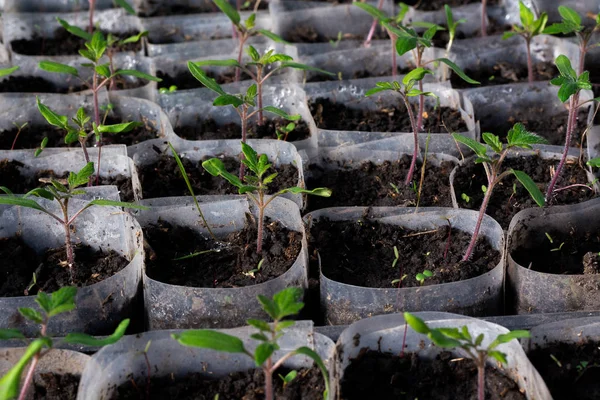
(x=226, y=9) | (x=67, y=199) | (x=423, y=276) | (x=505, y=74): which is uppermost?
(x=226, y=9)

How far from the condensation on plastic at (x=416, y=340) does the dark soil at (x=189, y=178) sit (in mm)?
664

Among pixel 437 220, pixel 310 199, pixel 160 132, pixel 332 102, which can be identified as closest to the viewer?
pixel 437 220

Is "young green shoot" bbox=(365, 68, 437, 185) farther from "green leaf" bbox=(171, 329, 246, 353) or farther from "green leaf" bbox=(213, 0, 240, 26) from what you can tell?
"green leaf" bbox=(171, 329, 246, 353)

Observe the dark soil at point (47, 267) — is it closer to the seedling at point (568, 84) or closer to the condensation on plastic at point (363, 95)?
the condensation on plastic at point (363, 95)

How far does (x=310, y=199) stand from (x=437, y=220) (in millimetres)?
400

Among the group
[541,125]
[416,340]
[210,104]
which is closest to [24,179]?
[210,104]

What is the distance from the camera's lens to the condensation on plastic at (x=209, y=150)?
7.34ft

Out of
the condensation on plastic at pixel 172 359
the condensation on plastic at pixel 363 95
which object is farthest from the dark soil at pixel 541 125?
the condensation on plastic at pixel 172 359

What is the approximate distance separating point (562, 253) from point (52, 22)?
92.3 inches

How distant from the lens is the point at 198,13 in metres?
3.30

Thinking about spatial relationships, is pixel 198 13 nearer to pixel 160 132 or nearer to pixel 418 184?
pixel 160 132

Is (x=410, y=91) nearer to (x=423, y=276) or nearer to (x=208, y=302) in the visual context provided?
(x=423, y=276)

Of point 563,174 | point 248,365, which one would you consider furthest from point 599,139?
point 248,365

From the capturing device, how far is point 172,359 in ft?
5.12
